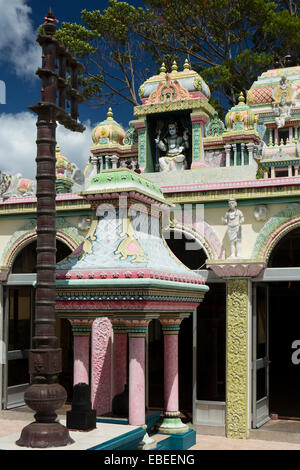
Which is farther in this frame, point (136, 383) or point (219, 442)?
point (219, 442)

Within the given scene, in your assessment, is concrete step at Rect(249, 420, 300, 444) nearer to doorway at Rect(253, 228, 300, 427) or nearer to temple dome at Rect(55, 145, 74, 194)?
doorway at Rect(253, 228, 300, 427)

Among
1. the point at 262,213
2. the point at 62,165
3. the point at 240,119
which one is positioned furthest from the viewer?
the point at 62,165

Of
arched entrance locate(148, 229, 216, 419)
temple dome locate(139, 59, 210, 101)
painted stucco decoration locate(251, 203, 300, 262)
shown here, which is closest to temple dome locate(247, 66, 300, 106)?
temple dome locate(139, 59, 210, 101)

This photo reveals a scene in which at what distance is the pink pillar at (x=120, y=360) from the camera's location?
38.1 feet

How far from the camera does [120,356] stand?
38.9ft

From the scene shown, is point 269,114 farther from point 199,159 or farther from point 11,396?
point 11,396

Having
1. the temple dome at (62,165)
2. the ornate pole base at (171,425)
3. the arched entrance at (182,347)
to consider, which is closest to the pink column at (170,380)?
the ornate pole base at (171,425)

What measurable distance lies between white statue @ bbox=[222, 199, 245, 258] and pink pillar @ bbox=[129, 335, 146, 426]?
410 cm

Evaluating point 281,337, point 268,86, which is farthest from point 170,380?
point 281,337

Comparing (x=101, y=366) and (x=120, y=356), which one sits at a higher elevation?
(x=120, y=356)

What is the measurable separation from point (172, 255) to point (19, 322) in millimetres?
6308

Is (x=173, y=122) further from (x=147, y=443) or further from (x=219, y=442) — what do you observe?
(x=147, y=443)

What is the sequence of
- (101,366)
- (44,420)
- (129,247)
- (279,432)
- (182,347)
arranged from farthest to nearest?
(182,347), (101,366), (279,432), (129,247), (44,420)
